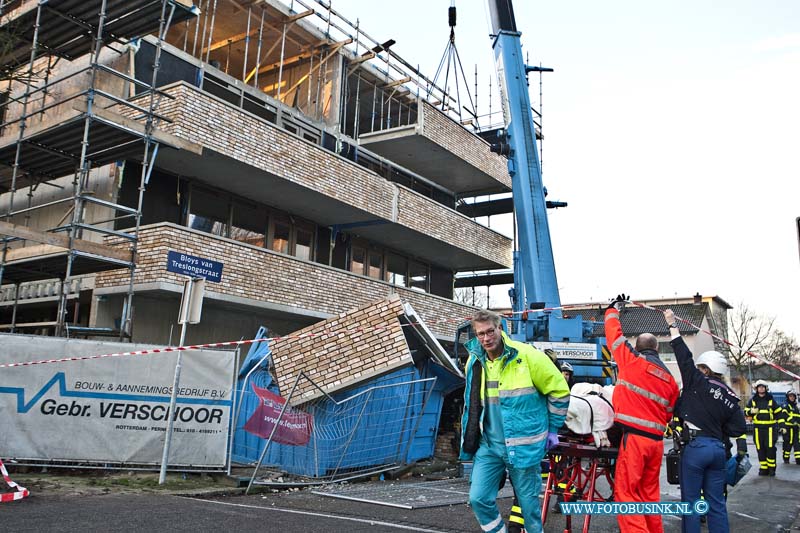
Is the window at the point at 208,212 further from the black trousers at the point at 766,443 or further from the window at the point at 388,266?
the black trousers at the point at 766,443

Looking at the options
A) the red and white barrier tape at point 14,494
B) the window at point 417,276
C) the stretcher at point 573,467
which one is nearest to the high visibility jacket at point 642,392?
the stretcher at point 573,467

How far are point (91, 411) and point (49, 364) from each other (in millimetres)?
806

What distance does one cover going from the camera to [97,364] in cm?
920

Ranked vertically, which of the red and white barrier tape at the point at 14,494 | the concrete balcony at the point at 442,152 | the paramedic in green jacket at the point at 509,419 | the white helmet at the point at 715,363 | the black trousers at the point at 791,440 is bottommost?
the red and white barrier tape at the point at 14,494

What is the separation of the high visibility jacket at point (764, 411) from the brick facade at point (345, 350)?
797 centimetres

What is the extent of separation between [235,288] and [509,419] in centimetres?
1144

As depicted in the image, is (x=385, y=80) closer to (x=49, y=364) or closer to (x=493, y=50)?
(x=493, y=50)

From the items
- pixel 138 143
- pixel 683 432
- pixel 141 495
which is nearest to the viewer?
pixel 683 432

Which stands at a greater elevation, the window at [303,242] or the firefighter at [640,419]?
the window at [303,242]

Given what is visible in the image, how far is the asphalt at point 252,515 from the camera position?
614 cm

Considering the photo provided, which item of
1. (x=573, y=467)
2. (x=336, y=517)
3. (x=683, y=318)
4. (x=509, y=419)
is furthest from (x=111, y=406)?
(x=683, y=318)


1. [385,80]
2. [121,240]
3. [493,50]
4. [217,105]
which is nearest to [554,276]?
[493,50]

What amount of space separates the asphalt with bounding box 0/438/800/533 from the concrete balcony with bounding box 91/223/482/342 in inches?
264

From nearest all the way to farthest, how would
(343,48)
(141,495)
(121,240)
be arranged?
(141,495) < (121,240) < (343,48)
